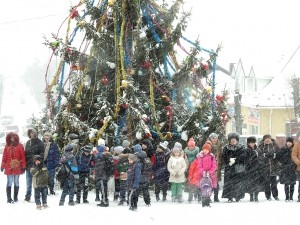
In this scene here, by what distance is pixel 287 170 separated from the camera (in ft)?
45.0

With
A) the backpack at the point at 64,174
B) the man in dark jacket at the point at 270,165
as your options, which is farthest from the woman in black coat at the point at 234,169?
the backpack at the point at 64,174

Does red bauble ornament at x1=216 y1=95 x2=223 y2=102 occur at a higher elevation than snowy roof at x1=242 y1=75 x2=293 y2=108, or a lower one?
lower

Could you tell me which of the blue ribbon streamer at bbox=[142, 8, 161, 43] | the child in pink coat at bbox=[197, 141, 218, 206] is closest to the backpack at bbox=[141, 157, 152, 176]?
the child in pink coat at bbox=[197, 141, 218, 206]

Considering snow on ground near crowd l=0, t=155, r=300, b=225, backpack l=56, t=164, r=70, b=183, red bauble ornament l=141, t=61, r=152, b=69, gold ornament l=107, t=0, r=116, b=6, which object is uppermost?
gold ornament l=107, t=0, r=116, b=6

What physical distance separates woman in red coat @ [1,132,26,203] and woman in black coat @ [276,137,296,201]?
607 centimetres

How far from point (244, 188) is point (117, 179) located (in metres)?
3.02

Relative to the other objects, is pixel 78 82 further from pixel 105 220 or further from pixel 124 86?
pixel 105 220

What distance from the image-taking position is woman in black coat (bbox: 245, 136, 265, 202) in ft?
44.8

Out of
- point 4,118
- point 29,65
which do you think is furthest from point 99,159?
point 29,65

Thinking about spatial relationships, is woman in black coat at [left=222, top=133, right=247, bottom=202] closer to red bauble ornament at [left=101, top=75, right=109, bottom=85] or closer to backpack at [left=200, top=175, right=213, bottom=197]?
backpack at [left=200, top=175, right=213, bottom=197]

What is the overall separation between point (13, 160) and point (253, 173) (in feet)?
18.5

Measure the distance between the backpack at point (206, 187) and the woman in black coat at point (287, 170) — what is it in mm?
2105

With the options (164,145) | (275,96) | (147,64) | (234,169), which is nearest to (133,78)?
(147,64)

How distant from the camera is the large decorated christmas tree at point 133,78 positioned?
1441 cm
